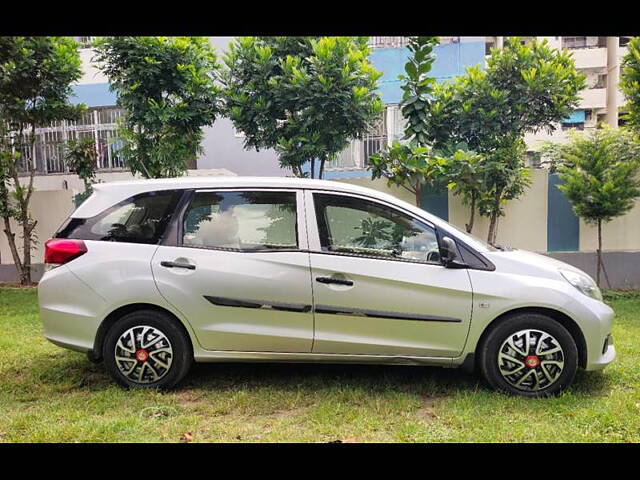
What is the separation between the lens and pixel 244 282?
12.2 ft

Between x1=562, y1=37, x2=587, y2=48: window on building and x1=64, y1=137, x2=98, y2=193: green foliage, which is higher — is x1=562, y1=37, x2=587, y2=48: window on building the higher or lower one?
the higher one

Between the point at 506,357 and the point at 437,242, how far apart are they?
991mm

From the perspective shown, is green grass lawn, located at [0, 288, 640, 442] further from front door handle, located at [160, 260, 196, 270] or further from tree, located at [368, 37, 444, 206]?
tree, located at [368, 37, 444, 206]

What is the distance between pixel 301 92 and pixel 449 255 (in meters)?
4.57

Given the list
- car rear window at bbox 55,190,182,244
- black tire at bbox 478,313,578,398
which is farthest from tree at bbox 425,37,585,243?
car rear window at bbox 55,190,182,244

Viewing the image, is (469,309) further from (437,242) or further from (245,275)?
(245,275)

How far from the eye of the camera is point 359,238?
3881mm

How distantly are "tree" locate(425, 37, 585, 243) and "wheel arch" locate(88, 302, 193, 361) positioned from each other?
5532 millimetres

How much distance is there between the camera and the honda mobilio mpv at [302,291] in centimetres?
365

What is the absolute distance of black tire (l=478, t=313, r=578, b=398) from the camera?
3611mm

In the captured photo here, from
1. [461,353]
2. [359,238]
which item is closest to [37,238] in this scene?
[359,238]

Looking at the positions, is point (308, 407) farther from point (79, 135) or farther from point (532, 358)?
point (79, 135)

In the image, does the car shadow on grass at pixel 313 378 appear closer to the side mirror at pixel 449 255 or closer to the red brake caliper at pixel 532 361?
the red brake caliper at pixel 532 361

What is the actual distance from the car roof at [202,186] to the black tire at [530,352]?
3.29ft
